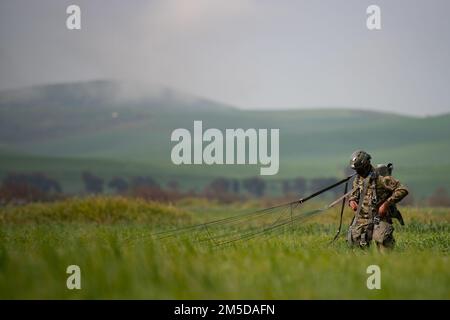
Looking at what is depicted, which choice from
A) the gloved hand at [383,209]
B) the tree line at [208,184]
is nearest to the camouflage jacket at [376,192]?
the gloved hand at [383,209]

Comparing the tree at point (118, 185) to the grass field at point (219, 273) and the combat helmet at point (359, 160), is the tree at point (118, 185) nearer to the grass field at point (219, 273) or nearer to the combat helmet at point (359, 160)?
the combat helmet at point (359, 160)

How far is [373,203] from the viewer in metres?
15.7

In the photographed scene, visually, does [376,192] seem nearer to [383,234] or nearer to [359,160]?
[359,160]

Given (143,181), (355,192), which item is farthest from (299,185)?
(355,192)

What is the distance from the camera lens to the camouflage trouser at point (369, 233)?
609 inches

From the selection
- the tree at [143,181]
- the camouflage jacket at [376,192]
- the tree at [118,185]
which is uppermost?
the tree at [143,181]

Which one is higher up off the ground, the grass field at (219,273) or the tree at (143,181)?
the tree at (143,181)

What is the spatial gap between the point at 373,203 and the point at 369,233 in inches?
20.6

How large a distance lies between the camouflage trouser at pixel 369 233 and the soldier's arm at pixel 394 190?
43 cm
